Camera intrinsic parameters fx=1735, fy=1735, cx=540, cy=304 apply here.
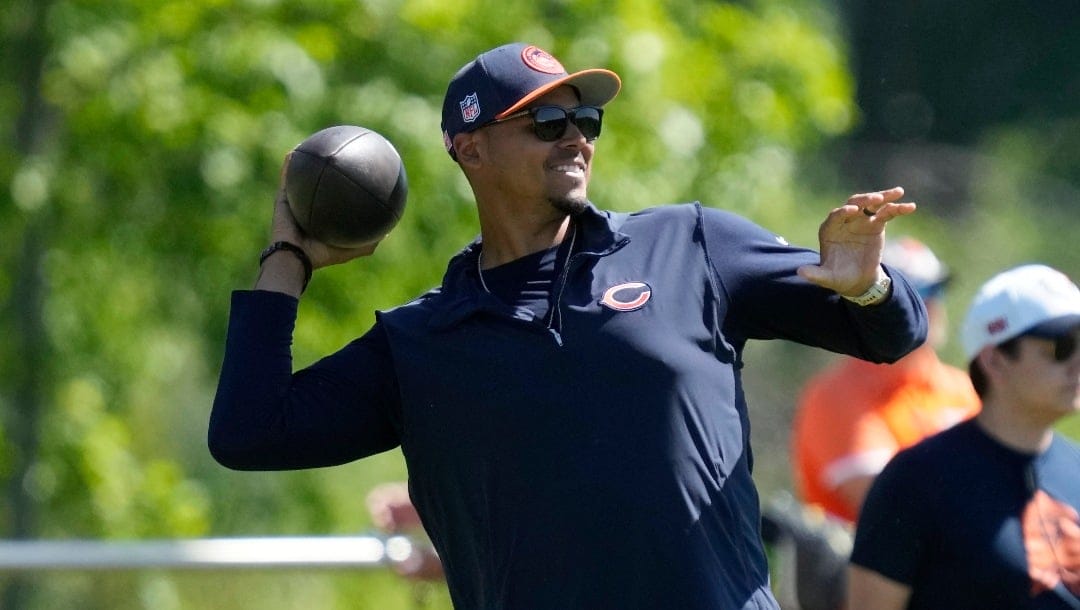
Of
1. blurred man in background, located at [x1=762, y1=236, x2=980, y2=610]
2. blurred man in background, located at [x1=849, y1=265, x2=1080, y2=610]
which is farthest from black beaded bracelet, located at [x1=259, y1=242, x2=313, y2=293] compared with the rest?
blurred man in background, located at [x1=762, y1=236, x2=980, y2=610]

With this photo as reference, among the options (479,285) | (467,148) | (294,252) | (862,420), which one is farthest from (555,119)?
(862,420)

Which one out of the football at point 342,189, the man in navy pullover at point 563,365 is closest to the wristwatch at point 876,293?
the man in navy pullover at point 563,365

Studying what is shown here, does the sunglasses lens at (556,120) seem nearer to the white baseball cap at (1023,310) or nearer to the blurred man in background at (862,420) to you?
the white baseball cap at (1023,310)

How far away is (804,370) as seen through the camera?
15.3m

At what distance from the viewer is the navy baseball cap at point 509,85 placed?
3961 millimetres

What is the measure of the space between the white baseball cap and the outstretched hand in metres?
1.24

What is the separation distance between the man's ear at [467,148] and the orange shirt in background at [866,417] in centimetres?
232

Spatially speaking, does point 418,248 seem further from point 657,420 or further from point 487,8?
point 657,420

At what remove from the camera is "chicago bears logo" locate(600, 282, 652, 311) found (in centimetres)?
372

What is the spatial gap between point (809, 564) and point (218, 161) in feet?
15.3

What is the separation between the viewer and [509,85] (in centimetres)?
398

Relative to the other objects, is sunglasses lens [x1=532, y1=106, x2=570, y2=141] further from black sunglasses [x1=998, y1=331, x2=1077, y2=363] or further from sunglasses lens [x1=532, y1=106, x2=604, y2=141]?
black sunglasses [x1=998, y1=331, x2=1077, y2=363]

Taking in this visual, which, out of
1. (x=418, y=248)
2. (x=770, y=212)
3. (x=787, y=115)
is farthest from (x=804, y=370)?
(x=418, y=248)

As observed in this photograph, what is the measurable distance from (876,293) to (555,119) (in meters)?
0.83
